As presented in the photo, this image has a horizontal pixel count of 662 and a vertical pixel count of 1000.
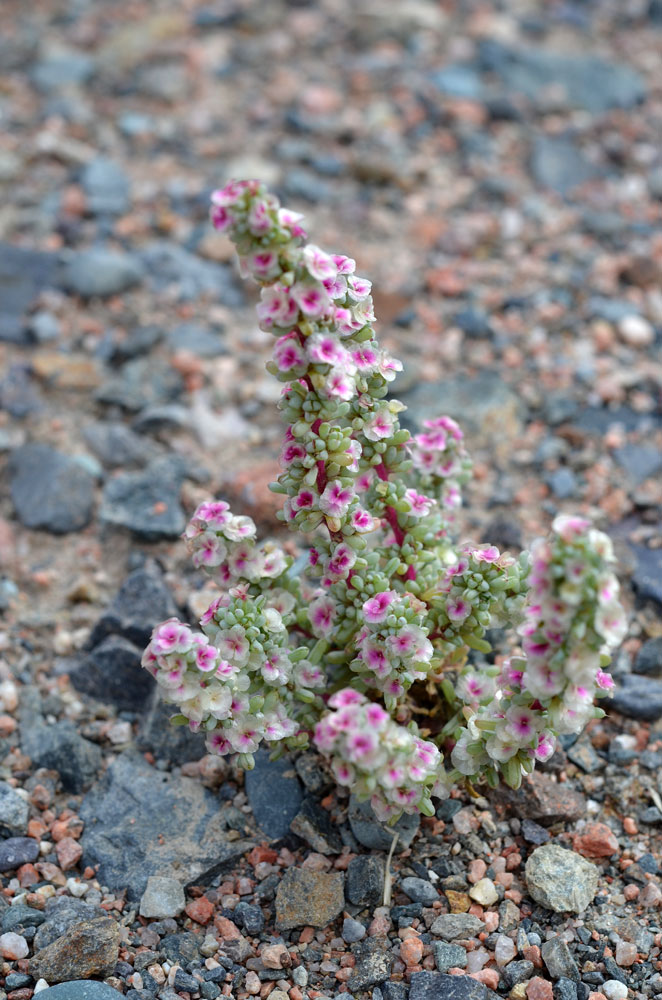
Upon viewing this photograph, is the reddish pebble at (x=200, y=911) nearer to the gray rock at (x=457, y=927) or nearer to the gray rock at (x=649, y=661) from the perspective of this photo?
the gray rock at (x=457, y=927)

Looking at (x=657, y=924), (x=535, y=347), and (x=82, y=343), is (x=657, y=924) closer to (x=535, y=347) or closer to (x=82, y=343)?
(x=535, y=347)

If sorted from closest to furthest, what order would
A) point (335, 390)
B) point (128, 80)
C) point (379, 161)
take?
point (335, 390), point (379, 161), point (128, 80)

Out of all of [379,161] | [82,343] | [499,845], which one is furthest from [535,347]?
[499,845]

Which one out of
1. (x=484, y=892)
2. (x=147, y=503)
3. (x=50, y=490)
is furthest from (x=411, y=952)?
(x=50, y=490)

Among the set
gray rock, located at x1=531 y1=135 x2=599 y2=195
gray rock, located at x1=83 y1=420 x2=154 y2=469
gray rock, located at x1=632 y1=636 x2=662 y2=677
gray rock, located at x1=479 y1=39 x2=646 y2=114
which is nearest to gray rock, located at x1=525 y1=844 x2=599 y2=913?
gray rock, located at x1=632 y1=636 x2=662 y2=677

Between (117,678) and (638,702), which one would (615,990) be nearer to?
(638,702)

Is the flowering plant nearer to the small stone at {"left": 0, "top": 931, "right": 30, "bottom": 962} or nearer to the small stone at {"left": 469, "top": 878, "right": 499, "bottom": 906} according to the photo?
the small stone at {"left": 469, "top": 878, "right": 499, "bottom": 906}

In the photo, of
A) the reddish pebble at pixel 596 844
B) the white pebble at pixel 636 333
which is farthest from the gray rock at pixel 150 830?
the white pebble at pixel 636 333
